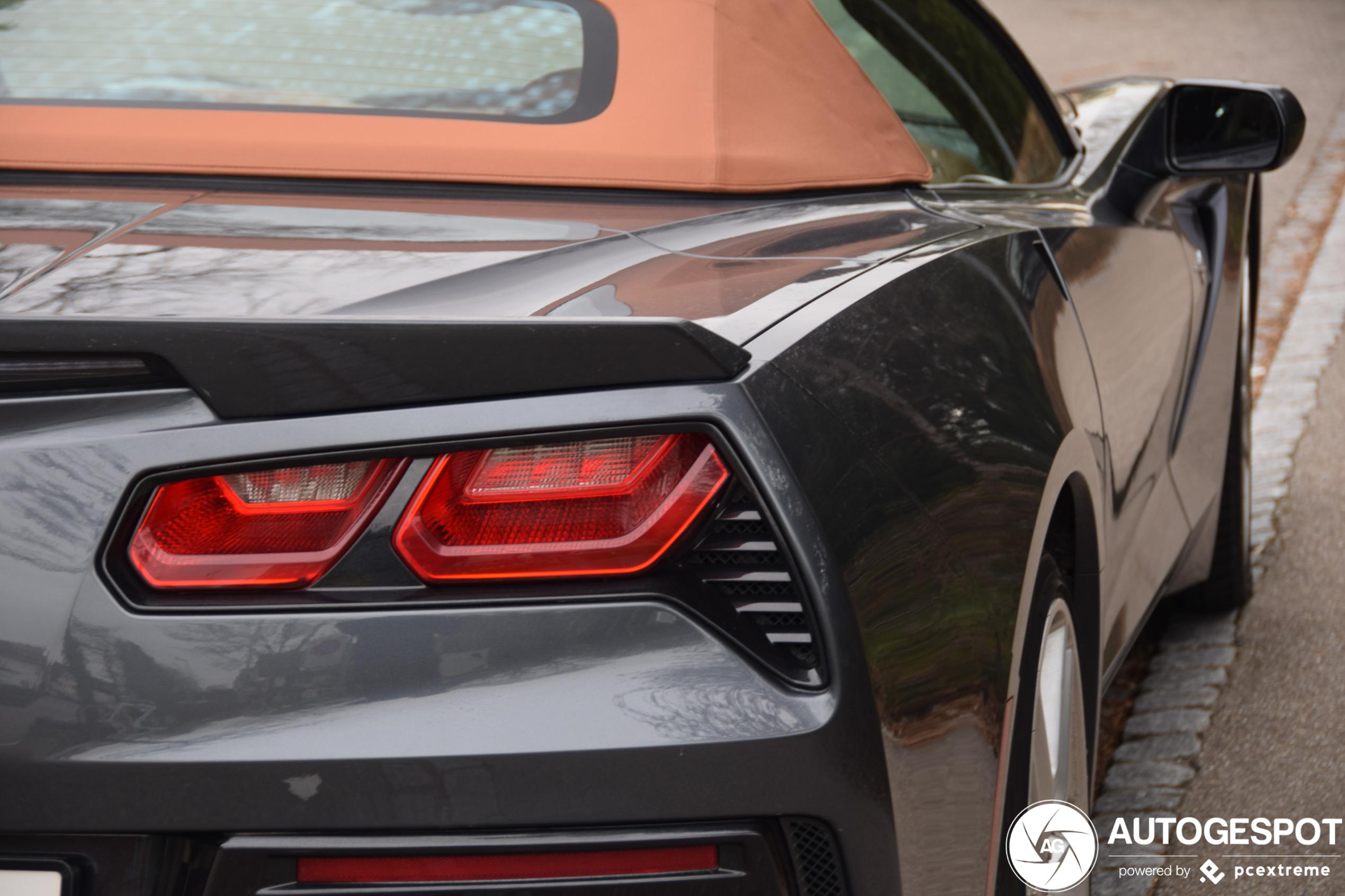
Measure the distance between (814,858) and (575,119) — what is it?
105 centimetres

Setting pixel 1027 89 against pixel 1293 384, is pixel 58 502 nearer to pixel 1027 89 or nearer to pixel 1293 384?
pixel 1027 89

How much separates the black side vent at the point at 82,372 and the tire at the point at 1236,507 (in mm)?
2930

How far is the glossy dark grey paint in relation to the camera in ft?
3.59

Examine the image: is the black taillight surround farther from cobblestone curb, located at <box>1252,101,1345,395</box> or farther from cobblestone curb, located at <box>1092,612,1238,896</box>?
cobblestone curb, located at <box>1252,101,1345,395</box>

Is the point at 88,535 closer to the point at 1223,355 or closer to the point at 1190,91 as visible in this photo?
the point at 1190,91

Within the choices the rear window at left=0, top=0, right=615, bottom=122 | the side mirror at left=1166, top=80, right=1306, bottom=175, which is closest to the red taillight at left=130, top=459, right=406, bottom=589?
the rear window at left=0, top=0, right=615, bottom=122

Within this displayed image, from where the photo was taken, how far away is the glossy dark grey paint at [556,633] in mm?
1093

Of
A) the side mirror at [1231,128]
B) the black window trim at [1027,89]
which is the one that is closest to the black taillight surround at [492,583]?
the black window trim at [1027,89]

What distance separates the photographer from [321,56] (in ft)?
6.28

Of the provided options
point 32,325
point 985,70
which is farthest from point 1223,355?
point 32,325

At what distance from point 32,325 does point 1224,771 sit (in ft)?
8.43

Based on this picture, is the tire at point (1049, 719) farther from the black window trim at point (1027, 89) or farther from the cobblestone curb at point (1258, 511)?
the black window trim at point (1027, 89)

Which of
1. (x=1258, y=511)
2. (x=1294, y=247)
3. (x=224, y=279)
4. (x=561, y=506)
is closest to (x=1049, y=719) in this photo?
(x=561, y=506)

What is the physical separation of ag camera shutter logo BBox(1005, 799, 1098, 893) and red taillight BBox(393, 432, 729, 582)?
2.13ft
